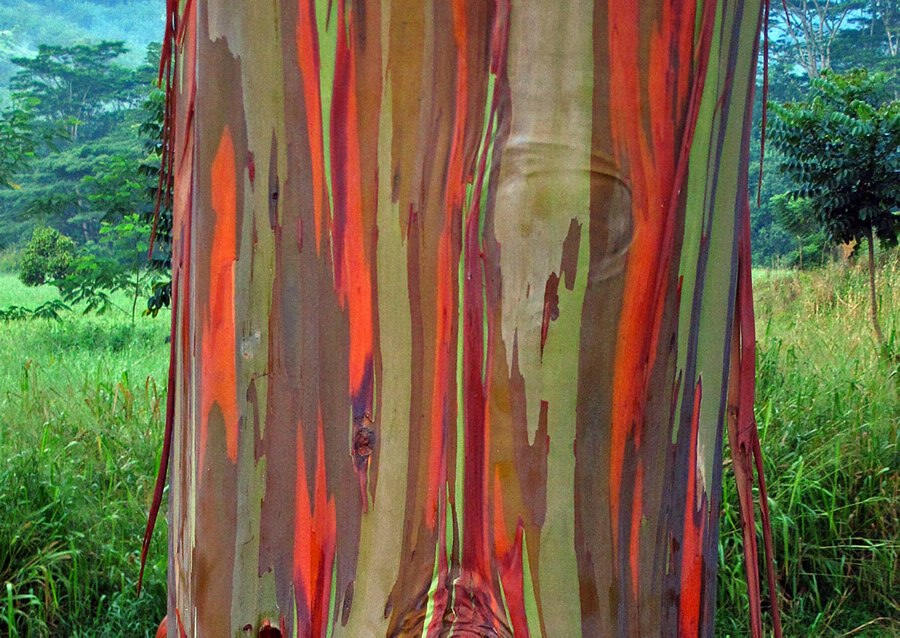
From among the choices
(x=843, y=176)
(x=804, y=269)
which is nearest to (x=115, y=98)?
(x=804, y=269)

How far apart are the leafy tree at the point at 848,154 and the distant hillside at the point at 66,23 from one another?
47.6 feet

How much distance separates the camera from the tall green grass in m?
2.44

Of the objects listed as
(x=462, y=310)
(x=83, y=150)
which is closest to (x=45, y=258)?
(x=83, y=150)

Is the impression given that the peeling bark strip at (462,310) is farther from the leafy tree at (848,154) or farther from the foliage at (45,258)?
the foliage at (45,258)

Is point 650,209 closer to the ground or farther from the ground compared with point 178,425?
farther from the ground

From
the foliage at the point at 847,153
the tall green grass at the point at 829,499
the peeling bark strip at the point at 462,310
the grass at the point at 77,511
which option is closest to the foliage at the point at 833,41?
the foliage at the point at 847,153

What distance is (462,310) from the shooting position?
0.67m

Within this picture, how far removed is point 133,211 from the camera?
883cm

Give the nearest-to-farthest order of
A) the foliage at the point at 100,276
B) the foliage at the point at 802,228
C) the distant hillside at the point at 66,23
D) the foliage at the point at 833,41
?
the foliage at the point at 802,228, the foliage at the point at 100,276, the foliage at the point at 833,41, the distant hillside at the point at 66,23

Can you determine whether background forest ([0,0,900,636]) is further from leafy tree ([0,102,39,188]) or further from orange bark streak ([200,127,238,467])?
leafy tree ([0,102,39,188])

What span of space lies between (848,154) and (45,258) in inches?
345

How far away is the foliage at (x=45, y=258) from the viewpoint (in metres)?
10.0

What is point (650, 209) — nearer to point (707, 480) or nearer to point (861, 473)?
point (707, 480)

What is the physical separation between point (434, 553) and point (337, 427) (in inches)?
4.8
